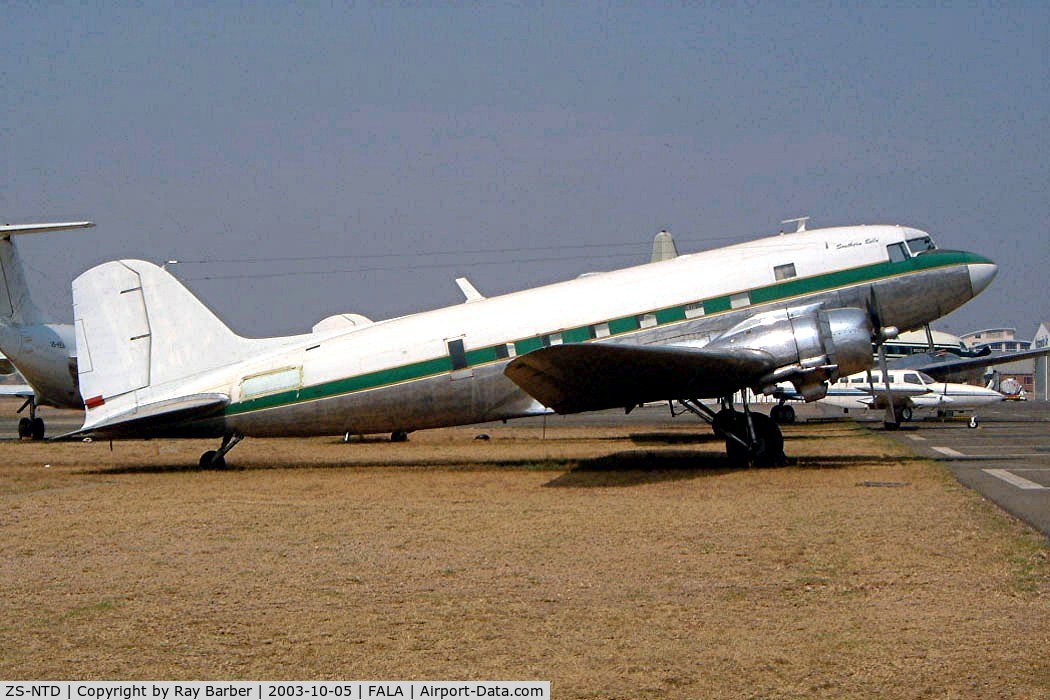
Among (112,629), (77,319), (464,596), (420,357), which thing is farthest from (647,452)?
(112,629)

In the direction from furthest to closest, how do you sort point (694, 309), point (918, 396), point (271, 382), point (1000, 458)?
point (918, 396)
point (1000, 458)
point (271, 382)
point (694, 309)

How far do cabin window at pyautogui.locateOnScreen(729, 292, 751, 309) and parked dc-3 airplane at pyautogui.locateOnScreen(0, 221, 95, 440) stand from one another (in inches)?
877

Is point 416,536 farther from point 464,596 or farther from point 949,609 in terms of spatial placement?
point 949,609

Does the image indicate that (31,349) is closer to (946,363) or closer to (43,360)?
(43,360)

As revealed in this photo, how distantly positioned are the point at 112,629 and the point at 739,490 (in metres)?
8.80

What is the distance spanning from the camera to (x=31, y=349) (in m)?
31.1

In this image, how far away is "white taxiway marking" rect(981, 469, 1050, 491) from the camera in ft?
44.1

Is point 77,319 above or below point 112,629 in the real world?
above

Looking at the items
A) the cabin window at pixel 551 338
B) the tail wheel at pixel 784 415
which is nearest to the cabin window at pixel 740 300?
the cabin window at pixel 551 338

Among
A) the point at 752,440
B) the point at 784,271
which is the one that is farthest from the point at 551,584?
the point at 784,271

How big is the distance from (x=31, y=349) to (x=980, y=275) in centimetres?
2614

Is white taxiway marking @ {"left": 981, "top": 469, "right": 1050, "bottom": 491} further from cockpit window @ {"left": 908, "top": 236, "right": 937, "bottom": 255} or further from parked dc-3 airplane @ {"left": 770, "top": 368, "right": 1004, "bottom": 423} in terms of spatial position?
parked dc-3 airplane @ {"left": 770, "top": 368, "right": 1004, "bottom": 423}

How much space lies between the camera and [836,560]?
848 centimetres
